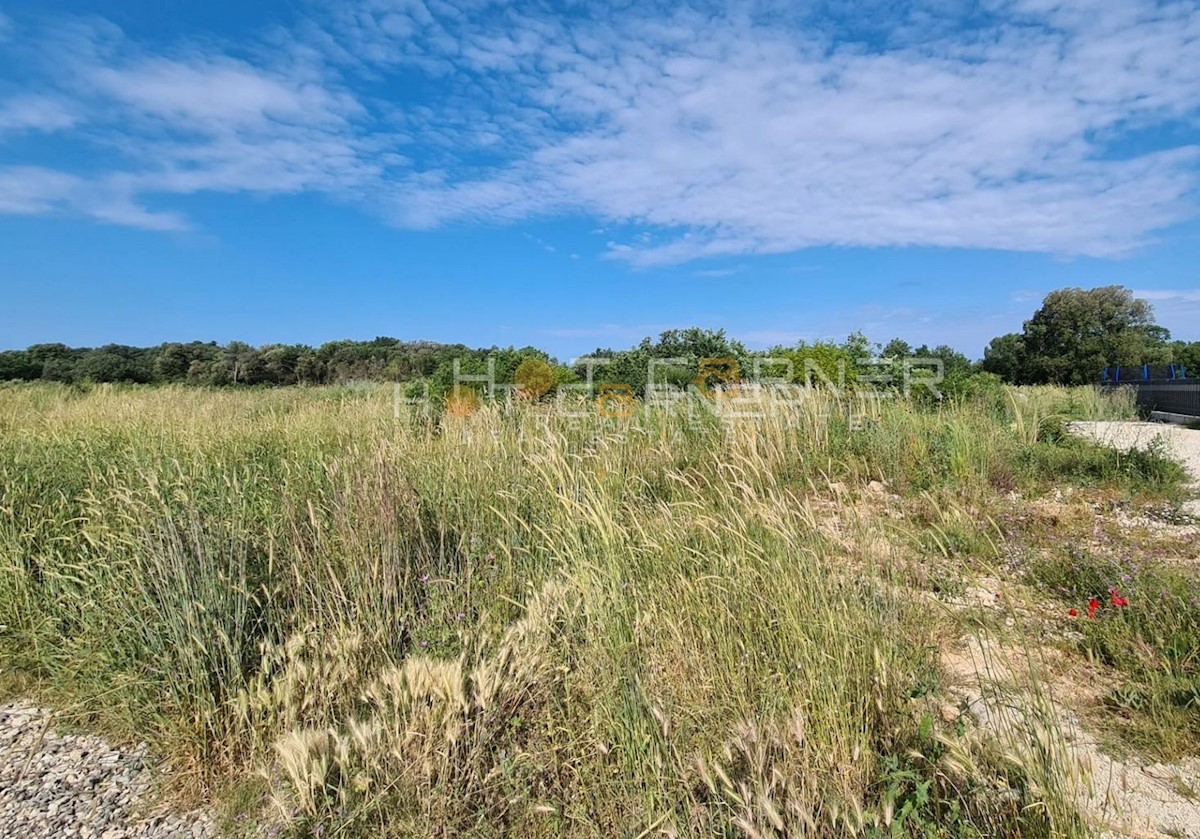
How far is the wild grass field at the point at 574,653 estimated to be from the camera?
5.48 feet

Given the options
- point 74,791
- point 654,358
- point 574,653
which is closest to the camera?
point 74,791

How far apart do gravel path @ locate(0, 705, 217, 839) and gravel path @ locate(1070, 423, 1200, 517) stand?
6927 mm

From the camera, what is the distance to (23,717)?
Answer: 2584mm

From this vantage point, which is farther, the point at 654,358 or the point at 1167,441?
the point at 654,358

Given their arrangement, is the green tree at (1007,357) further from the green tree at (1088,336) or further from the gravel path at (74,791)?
the gravel path at (74,791)

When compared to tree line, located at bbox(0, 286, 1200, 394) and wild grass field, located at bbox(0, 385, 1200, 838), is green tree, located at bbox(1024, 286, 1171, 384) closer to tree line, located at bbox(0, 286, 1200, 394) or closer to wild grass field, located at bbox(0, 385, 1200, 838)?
tree line, located at bbox(0, 286, 1200, 394)

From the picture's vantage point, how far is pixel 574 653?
231 centimetres

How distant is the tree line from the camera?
33.8ft

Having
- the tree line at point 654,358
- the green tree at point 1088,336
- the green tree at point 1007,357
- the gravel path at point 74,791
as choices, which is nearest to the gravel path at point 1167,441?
the tree line at point 654,358

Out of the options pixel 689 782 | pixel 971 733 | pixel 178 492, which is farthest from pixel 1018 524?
pixel 178 492

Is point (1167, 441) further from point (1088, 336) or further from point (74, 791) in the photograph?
point (1088, 336)

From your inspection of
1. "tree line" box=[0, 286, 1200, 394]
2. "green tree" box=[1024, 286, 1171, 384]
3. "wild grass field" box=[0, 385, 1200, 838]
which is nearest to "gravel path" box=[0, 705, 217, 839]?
"wild grass field" box=[0, 385, 1200, 838]

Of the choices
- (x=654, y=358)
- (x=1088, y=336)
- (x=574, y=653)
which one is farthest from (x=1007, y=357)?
(x=574, y=653)

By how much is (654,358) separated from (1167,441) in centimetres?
758
